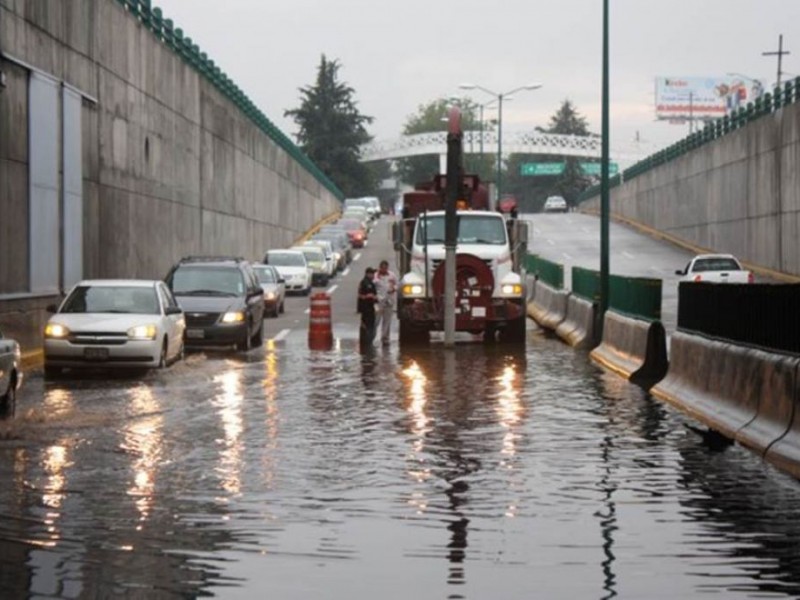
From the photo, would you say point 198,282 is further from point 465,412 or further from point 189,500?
point 189,500

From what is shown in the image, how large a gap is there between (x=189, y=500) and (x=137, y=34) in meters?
34.1

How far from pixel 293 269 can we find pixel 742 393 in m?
47.2

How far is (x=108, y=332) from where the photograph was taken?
2712 centimetres

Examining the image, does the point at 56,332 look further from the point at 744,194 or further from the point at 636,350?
the point at 744,194

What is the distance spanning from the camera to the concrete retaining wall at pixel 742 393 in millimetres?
15383

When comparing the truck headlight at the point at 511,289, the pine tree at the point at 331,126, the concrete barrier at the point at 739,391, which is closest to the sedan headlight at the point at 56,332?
the concrete barrier at the point at 739,391

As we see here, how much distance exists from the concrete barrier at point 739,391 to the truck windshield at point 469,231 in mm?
14721

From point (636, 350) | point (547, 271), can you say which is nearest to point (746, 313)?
point (636, 350)

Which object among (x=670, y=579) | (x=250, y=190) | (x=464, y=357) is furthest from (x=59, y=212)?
(x=250, y=190)

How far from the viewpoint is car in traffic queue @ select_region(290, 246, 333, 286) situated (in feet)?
233

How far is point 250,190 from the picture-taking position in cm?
7500

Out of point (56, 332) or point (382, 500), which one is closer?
point (382, 500)

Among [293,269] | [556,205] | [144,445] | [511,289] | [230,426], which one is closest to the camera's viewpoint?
[144,445]

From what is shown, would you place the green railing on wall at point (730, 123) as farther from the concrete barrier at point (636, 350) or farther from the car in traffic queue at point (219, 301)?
the concrete barrier at point (636, 350)
